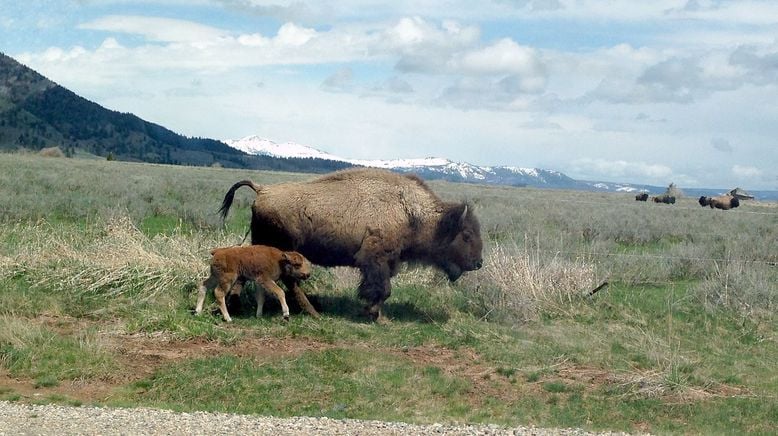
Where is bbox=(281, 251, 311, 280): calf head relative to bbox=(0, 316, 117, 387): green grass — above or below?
above

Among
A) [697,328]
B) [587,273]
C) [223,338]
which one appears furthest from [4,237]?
[697,328]

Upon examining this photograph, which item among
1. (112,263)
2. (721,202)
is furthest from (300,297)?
(721,202)

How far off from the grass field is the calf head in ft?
2.11

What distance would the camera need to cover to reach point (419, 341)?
11.9 meters

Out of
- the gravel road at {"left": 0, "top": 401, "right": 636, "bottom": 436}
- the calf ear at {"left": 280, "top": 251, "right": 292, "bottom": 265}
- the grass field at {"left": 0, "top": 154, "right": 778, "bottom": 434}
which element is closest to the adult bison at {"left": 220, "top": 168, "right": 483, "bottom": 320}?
the calf ear at {"left": 280, "top": 251, "right": 292, "bottom": 265}

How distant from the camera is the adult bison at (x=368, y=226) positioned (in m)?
13.0

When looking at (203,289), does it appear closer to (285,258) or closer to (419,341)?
(285,258)

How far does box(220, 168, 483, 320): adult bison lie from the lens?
13.0 m

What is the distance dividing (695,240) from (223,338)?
15.9 metres

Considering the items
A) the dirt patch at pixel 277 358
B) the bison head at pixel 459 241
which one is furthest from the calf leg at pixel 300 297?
the bison head at pixel 459 241

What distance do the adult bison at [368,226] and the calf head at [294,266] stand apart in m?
0.54

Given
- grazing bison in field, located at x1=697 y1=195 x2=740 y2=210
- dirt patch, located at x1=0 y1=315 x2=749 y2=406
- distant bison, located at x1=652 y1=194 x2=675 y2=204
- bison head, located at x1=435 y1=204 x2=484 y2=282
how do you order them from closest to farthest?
1. dirt patch, located at x1=0 y1=315 x2=749 y2=406
2. bison head, located at x1=435 y1=204 x2=484 y2=282
3. grazing bison in field, located at x1=697 y1=195 x2=740 y2=210
4. distant bison, located at x1=652 y1=194 x2=675 y2=204

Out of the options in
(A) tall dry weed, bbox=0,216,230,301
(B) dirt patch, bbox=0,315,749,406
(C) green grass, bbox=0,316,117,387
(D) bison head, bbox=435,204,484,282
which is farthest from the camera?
(D) bison head, bbox=435,204,484,282

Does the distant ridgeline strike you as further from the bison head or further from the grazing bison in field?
the bison head
